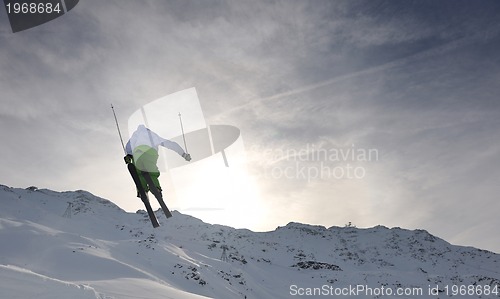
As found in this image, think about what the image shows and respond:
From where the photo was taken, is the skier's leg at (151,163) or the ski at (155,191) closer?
the skier's leg at (151,163)

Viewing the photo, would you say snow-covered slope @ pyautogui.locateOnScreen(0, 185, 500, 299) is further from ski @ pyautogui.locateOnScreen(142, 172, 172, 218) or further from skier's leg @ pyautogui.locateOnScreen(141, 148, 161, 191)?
skier's leg @ pyautogui.locateOnScreen(141, 148, 161, 191)

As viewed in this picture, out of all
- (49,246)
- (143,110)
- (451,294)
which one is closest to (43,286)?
(143,110)

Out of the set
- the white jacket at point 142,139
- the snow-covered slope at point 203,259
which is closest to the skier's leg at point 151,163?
the white jacket at point 142,139

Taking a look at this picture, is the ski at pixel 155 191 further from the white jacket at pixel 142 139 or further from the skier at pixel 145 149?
the white jacket at pixel 142 139

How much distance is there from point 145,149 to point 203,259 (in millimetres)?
30104

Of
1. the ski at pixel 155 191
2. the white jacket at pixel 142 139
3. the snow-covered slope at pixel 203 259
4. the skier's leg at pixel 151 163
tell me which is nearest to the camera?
the white jacket at pixel 142 139

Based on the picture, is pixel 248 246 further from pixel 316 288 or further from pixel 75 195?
pixel 75 195

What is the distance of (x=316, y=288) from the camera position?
39656 millimetres

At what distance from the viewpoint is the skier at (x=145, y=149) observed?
9.52 meters

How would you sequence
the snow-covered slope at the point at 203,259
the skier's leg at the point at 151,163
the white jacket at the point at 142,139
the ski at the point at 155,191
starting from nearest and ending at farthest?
the white jacket at the point at 142,139
the skier's leg at the point at 151,163
the ski at the point at 155,191
the snow-covered slope at the point at 203,259

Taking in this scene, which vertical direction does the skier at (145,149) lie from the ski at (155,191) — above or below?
above

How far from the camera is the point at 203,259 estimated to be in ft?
123

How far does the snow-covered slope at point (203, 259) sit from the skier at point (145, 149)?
3132mm

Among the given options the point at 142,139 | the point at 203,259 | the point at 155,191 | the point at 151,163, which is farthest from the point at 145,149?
the point at 203,259
